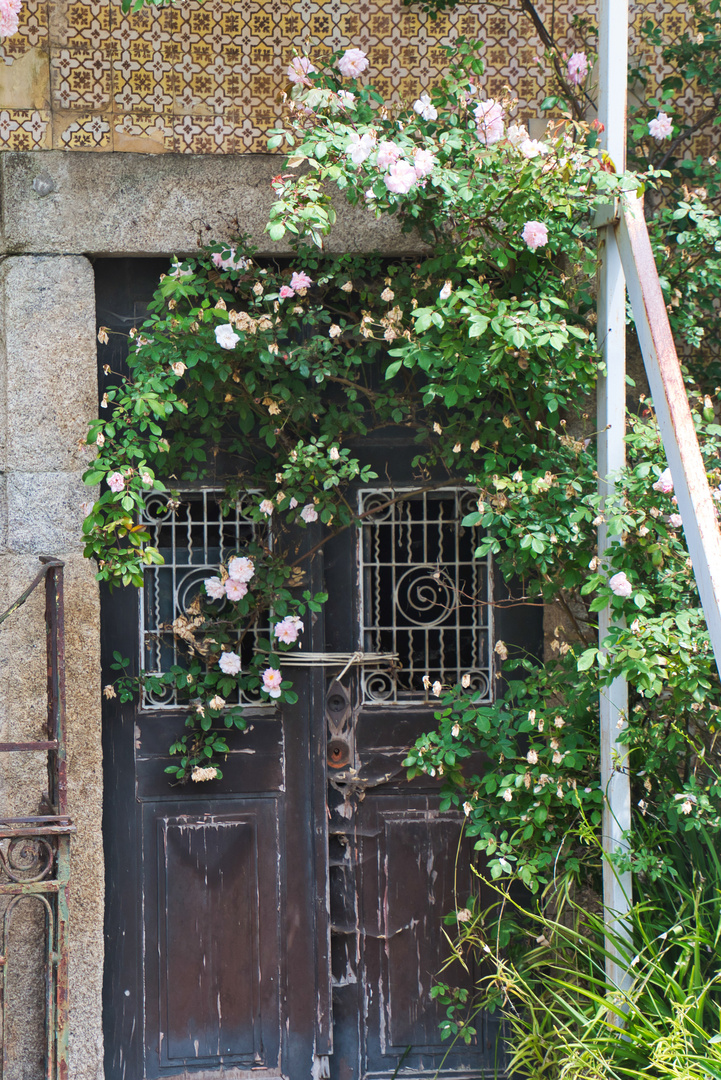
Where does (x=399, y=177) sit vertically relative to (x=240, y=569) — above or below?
above

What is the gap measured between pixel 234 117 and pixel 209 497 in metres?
1.25

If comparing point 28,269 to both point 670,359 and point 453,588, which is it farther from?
point 670,359

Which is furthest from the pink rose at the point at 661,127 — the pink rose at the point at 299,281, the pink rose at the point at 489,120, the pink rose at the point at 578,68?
the pink rose at the point at 299,281

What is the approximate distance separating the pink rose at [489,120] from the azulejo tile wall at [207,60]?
55 centimetres

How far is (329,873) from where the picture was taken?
10.2 ft

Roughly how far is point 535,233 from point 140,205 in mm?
1296

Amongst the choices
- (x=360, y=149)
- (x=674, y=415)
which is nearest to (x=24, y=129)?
(x=360, y=149)

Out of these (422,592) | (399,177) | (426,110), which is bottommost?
(422,592)

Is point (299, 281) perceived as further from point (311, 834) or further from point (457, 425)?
point (311, 834)

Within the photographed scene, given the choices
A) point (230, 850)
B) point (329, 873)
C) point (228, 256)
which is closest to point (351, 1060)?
point (329, 873)

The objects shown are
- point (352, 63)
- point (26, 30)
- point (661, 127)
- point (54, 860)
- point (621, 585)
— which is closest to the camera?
point (621, 585)

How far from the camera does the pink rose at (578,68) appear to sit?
9.21 ft

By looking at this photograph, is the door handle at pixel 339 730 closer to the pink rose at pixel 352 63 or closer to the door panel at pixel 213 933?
the door panel at pixel 213 933

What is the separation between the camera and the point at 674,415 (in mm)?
2193
